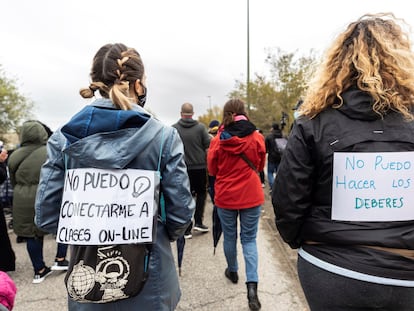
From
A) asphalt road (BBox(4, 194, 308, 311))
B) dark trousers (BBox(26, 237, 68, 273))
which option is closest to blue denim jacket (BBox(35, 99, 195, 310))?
asphalt road (BBox(4, 194, 308, 311))

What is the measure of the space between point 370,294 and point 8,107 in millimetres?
18272

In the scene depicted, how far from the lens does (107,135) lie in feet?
4.66

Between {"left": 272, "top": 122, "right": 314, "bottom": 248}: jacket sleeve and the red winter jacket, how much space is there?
1.46 m

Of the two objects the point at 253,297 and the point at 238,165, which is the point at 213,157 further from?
the point at 253,297

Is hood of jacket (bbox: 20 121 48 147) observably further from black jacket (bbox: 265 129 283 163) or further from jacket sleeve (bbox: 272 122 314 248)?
black jacket (bbox: 265 129 283 163)

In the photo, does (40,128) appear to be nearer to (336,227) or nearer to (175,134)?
(175,134)

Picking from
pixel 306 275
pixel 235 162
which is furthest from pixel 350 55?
pixel 235 162

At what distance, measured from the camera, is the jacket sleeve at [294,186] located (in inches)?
54.1

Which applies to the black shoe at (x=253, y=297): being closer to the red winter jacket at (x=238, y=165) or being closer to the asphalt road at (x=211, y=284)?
the asphalt road at (x=211, y=284)

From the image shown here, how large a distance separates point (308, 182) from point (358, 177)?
21 cm

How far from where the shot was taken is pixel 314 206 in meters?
1.43

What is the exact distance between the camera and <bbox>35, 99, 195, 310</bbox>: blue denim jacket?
1.42 m

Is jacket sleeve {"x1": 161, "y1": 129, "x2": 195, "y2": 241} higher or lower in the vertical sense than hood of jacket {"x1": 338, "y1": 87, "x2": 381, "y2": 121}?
lower

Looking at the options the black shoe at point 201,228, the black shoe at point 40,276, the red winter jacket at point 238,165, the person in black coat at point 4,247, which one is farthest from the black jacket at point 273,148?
the person in black coat at point 4,247
